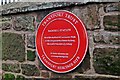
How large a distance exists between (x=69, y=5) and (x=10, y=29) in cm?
97

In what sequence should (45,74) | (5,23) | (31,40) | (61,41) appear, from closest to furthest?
(61,41) < (45,74) < (31,40) < (5,23)

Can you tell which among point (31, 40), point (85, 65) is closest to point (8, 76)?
point (31, 40)

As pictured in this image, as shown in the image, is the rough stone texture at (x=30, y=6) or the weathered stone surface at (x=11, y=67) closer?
the rough stone texture at (x=30, y=6)

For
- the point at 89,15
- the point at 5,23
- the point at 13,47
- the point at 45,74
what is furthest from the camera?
the point at 5,23

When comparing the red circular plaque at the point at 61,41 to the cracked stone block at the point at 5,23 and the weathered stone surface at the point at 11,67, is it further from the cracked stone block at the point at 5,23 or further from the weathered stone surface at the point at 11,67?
the cracked stone block at the point at 5,23

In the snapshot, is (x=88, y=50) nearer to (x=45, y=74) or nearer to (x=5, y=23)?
(x=45, y=74)

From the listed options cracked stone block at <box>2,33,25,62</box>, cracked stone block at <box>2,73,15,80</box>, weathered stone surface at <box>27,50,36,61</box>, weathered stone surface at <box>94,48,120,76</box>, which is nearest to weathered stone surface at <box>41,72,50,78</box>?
weathered stone surface at <box>27,50,36,61</box>

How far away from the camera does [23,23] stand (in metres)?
3.07

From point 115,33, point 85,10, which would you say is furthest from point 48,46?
point 115,33

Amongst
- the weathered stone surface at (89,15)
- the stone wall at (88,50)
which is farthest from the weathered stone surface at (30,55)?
the weathered stone surface at (89,15)

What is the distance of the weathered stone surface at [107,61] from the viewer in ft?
7.69

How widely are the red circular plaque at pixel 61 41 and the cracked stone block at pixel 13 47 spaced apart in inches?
10.8

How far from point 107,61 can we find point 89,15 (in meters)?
0.50

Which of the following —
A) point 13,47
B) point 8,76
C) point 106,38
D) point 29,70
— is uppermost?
point 106,38
